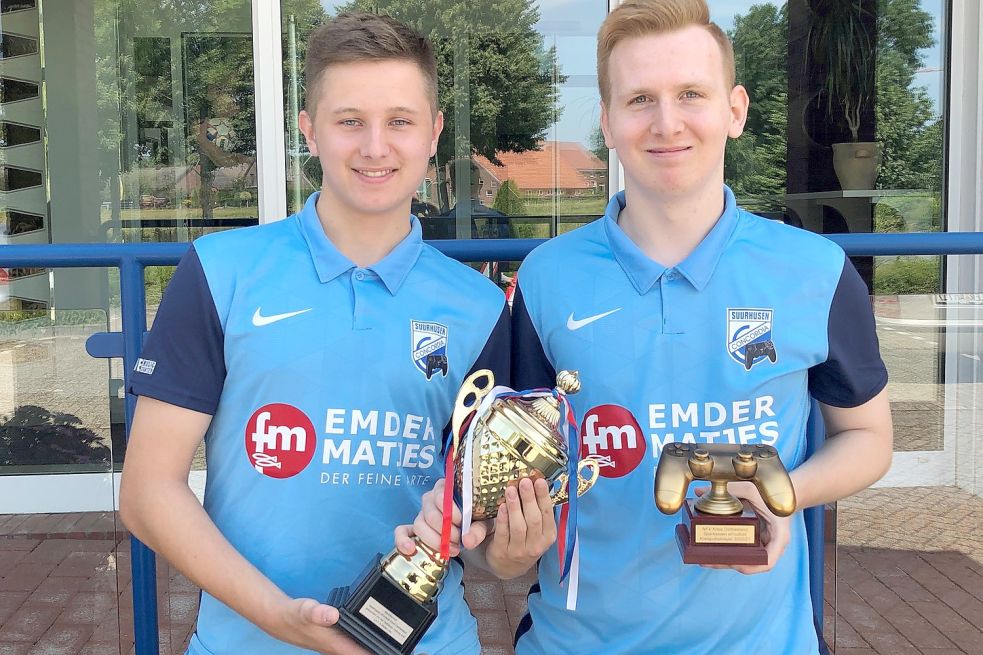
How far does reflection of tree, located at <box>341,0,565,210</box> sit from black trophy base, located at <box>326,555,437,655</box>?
6.09 metres

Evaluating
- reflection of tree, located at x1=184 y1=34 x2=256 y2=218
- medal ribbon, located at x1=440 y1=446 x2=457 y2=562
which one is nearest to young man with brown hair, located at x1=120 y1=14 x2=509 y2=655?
medal ribbon, located at x1=440 y1=446 x2=457 y2=562

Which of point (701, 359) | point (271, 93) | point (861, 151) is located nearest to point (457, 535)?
point (701, 359)

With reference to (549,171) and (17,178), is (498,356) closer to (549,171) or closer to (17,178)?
(549,171)

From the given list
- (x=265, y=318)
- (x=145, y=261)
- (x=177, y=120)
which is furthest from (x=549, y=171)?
(x=265, y=318)

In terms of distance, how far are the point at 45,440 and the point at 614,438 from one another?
5.10 ft

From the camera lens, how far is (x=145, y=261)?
7.03ft

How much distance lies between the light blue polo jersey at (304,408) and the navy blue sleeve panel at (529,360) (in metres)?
0.14

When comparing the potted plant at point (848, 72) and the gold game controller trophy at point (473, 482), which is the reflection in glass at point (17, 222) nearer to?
the potted plant at point (848, 72)

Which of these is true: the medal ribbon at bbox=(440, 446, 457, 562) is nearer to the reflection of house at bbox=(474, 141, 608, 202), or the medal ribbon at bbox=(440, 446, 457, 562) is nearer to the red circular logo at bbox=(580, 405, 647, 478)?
the red circular logo at bbox=(580, 405, 647, 478)

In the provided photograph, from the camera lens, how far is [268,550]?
151 cm

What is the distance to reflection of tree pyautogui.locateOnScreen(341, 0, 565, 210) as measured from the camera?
7.20 meters

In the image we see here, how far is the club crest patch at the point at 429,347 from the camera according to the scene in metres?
1.57

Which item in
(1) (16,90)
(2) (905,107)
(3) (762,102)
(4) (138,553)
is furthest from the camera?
(3) (762,102)

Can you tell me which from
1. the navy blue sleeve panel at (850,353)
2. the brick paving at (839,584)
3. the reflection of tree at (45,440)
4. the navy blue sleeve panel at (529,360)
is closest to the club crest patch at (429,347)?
the navy blue sleeve panel at (529,360)
